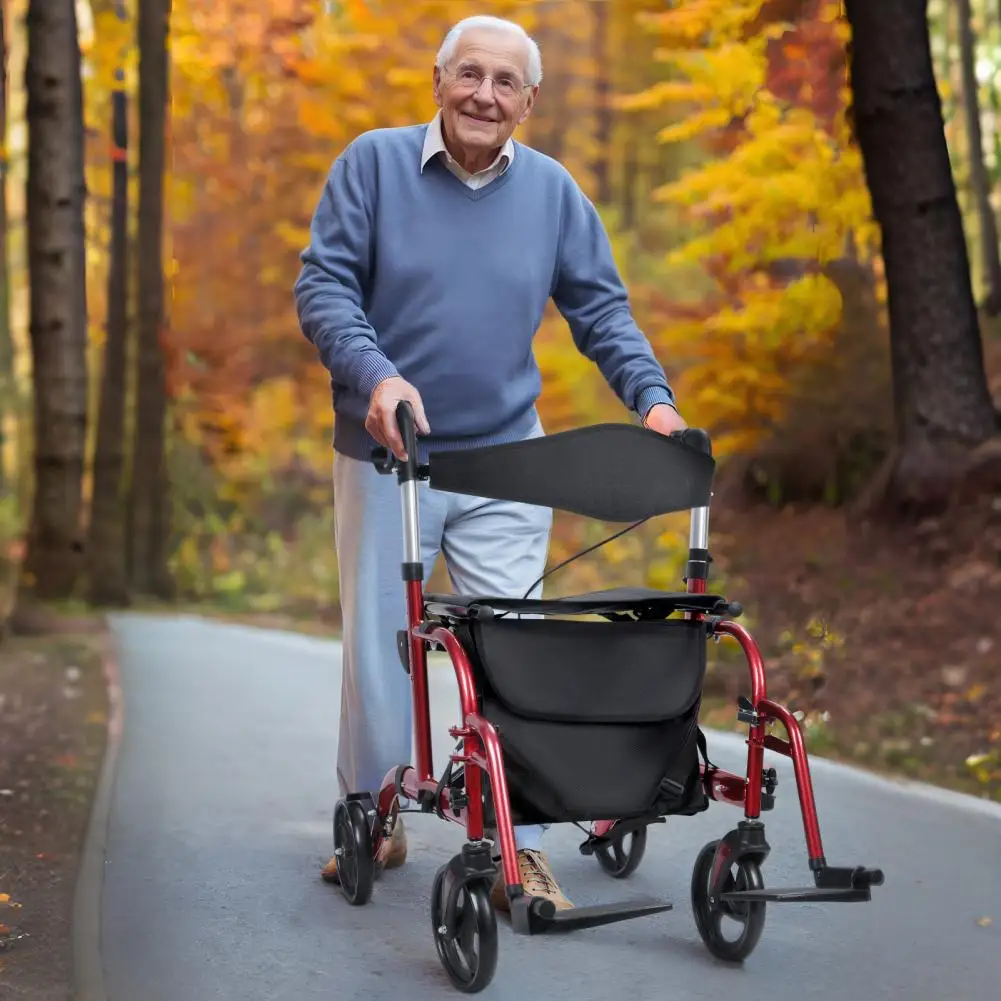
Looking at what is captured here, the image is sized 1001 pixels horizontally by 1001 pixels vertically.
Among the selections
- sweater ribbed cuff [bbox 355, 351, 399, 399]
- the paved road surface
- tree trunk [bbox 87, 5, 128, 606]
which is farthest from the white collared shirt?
tree trunk [bbox 87, 5, 128, 606]

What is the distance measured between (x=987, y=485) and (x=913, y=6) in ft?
7.77

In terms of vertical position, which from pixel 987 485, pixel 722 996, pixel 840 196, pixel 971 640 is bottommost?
pixel 722 996

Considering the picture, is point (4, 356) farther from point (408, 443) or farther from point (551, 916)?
point (551, 916)

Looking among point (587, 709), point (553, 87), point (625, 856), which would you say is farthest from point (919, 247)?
point (553, 87)

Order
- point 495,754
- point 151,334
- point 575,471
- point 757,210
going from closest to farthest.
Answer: point 495,754, point 575,471, point 757,210, point 151,334

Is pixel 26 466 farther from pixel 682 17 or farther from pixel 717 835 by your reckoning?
pixel 717 835

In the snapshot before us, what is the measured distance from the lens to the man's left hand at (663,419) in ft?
13.7

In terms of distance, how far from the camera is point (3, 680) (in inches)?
360

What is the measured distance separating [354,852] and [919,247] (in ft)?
18.1

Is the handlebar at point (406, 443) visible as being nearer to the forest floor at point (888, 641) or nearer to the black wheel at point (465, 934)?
the black wheel at point (465, 934)

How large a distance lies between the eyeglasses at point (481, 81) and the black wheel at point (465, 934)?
180 cm

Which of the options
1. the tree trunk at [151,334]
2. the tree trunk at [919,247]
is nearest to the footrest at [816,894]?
the tree trunk at [919,247]

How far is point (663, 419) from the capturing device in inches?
165

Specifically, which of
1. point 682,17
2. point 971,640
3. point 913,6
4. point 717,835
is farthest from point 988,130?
point 717,835
